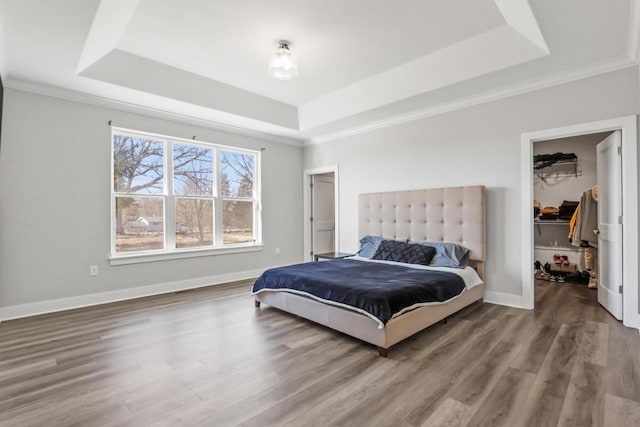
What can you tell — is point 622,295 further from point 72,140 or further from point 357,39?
point 72,140

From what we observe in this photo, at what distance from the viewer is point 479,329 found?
3.04 m

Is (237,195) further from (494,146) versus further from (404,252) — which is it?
(494,146)

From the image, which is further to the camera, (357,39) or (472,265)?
(472,265)

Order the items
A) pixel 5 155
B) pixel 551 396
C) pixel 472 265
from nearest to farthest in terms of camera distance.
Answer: pixel 551 396 < pixel 5 155 < pixel 472 265

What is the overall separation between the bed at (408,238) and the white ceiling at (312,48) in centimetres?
127

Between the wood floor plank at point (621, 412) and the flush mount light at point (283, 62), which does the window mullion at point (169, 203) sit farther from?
the wood floor plank at point (621, 412)

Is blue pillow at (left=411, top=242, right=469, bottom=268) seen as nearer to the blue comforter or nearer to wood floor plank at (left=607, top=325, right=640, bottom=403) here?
the blue comforter

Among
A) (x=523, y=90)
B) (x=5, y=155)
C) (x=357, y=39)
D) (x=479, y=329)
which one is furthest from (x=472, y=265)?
(x=5, y=155)

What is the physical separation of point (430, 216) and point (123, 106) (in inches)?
169

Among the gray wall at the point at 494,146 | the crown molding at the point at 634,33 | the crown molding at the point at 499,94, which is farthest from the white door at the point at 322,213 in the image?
the crown molding at the point at 634,33

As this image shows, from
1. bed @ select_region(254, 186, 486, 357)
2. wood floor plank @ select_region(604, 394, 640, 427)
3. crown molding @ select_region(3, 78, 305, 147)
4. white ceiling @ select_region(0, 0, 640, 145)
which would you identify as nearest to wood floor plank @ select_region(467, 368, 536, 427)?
wood floor plank @ select_region(604, 394, 640, 427)

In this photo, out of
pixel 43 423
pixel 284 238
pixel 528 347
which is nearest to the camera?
pixel 43 423

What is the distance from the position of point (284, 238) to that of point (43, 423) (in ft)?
14.7

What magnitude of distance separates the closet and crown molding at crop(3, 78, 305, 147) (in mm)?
4818
